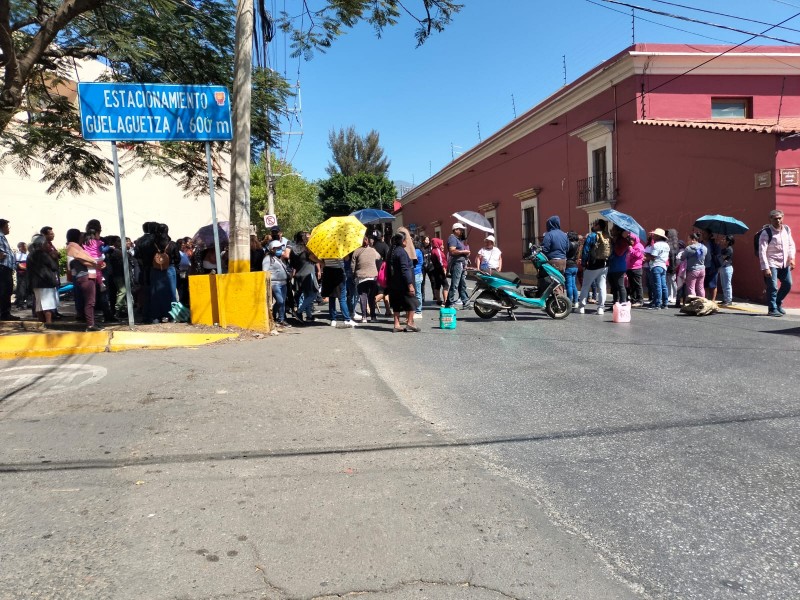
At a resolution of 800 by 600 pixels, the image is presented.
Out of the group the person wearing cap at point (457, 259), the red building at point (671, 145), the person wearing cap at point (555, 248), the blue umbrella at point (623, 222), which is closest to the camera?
the blue umbrella at point (623, 222)

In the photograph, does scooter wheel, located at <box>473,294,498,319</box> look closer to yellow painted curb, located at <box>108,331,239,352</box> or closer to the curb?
yellow painted curb, located at <box>108,331,239,352</box>

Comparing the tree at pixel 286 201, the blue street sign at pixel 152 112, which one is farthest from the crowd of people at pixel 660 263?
the tree at pixel 286 201

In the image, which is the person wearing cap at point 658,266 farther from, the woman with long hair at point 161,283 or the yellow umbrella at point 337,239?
the woman with long hair at point 161,283

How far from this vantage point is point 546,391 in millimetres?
5223

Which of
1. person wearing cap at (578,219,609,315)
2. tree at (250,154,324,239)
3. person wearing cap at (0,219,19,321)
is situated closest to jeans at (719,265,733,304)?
person wearing cap at (578,219,609,315)

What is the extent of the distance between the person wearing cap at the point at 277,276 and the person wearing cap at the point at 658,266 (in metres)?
7.17

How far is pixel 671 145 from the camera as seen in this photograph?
13.9 metres

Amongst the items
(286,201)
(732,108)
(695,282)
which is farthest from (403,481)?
(286,201)

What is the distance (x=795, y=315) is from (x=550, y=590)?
1004 centimetres

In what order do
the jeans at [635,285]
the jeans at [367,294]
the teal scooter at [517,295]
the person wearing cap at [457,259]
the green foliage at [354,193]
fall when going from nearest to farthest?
1. the jeans at [367,294]
2. the teal scooter at [517,295]
3. the person wearing cap at [457,259]
4. the jeans at [635,285]
5. the green foliage at [354,193]

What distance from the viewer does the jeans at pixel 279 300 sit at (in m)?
9.55

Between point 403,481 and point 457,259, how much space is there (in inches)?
317

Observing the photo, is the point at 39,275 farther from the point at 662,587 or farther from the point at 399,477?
the point at 662,587

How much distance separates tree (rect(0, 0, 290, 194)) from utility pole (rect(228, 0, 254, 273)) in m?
1.07
